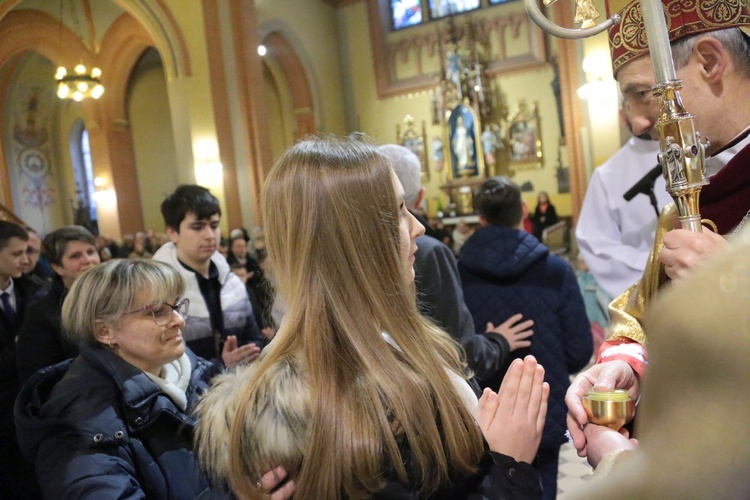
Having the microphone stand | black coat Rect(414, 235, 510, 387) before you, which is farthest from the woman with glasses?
the microphone stand

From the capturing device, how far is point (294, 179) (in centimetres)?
121

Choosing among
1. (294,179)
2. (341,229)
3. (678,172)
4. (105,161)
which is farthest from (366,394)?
(105,161)

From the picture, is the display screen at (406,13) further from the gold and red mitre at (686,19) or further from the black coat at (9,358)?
the gold and red mitre at (686,19)

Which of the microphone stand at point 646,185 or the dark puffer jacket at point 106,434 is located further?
the microphone stand at point 646,185

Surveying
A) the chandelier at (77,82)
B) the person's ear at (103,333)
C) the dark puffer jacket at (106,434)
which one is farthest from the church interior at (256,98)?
the dark puffer jacket at (106,434)

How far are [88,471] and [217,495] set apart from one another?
0.64 m

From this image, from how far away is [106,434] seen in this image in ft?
5.41

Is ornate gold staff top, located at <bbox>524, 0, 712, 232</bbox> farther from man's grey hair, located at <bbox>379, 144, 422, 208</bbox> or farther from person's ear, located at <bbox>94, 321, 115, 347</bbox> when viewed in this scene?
person's ear, located at <bbox>94, 321, 115, 347</bbox>

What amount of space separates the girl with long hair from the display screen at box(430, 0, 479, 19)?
15.9 metres

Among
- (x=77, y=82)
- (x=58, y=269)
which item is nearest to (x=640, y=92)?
(x=58, y=269)

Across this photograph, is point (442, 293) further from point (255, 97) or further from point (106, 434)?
point (255, 97)

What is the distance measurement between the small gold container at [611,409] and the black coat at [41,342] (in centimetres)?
229

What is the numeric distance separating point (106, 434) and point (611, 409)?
1336 millimetres

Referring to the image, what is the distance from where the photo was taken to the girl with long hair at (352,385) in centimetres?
105
